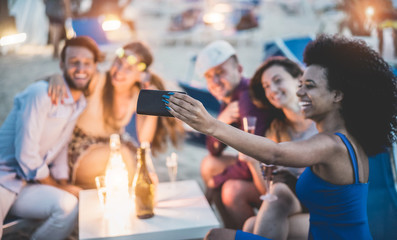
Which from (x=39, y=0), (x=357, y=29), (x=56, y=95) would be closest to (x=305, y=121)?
(x=56, y=95)

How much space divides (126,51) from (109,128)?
1.95 feet

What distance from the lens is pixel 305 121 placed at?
2.34 meters

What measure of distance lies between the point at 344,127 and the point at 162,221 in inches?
39.0

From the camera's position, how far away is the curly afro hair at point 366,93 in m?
1.56

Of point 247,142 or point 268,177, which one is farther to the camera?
point 268,177

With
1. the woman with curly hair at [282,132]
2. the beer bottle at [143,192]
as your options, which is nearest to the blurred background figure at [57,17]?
the woman with curly hair at [282,132]

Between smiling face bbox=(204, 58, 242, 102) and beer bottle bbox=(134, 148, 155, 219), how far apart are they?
0.95m

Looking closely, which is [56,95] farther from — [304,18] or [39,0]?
[304,18]

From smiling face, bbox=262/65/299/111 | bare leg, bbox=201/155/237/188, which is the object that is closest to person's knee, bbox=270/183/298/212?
smiling face, bbox=262/65/299/111

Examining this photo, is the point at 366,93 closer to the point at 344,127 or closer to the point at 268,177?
the point at 344,127

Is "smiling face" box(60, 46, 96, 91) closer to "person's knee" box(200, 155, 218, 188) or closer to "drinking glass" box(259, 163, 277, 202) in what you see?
"person's knee" box(200, 155, 218, 188)

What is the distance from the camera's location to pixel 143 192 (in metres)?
2.01

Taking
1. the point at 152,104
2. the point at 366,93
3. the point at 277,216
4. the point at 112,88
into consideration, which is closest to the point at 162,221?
the point at 277,216

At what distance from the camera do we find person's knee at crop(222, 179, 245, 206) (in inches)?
96.4
